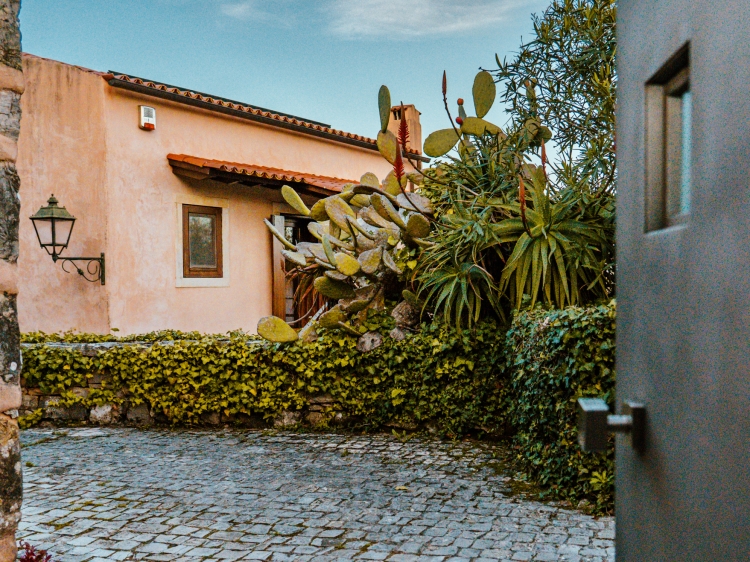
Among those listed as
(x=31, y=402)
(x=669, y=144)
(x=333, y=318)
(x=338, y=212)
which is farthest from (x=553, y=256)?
(x=31, y=402)

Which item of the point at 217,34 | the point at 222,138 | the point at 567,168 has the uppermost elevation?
the point at 217,34

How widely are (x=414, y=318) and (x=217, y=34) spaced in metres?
9.27

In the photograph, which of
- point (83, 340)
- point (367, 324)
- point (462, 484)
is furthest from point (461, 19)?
point (462, 484)

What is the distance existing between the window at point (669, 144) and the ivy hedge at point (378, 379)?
10.3ft

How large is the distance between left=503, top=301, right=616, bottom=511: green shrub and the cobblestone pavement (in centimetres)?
24

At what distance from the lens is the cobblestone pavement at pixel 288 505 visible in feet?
12.7

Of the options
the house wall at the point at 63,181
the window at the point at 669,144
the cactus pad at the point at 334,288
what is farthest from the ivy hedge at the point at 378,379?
the window at the point at 669,144

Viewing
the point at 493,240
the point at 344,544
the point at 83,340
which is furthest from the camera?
the point at 83,340

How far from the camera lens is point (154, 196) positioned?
34.6 feet

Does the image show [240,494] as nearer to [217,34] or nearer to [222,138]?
[222,138]

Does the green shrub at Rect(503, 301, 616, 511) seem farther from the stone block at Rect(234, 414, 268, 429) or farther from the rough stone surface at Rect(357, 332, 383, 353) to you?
the stone block at Rect(234, 414, 268, 429)

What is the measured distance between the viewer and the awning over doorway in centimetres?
1045

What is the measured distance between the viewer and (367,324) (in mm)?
6770

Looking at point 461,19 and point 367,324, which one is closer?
point 367,324
